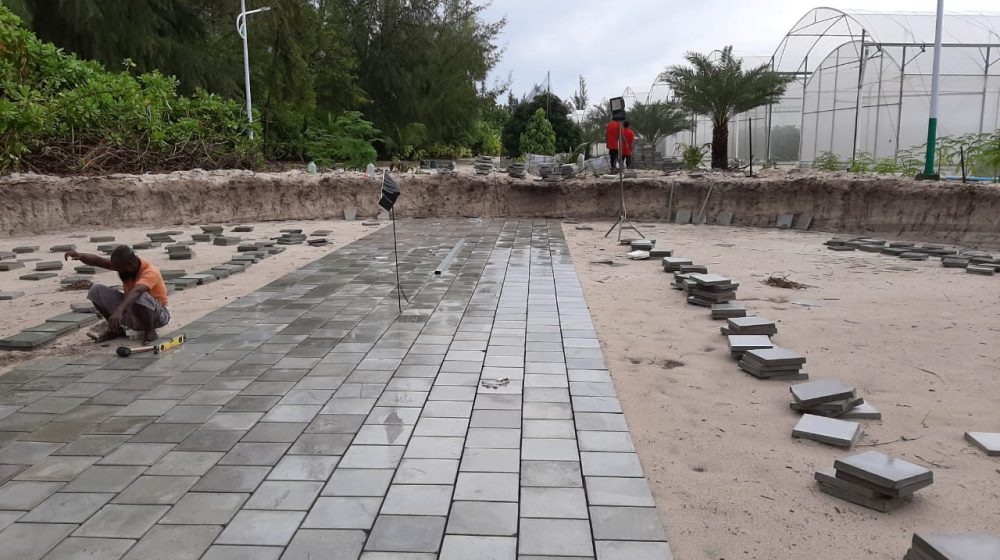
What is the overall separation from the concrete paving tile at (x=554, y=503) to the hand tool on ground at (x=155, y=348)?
3.65 meters

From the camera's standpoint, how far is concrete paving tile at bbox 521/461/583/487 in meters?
3.20

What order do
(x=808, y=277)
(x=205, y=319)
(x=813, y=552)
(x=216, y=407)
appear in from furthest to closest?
(x=808, y=277) < (x=205, y=319) < (x=216, y=407) < (x=813, y=552)

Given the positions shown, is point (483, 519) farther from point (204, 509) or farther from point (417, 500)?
point (204, 509)

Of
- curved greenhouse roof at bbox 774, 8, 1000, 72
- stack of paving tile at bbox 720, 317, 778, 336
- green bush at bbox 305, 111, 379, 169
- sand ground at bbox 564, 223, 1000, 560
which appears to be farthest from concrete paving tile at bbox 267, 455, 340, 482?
green bush at bbox 305, 111, 379, 169

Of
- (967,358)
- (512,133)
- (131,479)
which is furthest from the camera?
(512,133)

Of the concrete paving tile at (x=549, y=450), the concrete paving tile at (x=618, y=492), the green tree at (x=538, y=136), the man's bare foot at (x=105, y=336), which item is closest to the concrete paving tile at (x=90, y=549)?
the concrete paving tile at (x=549, y=450)

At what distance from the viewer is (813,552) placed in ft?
8.84

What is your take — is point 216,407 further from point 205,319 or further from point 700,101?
point 700,101

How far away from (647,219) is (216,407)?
43.5 ft

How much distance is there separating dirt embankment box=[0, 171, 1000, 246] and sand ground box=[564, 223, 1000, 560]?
4.60m

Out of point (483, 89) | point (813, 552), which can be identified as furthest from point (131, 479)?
point (483, 89)

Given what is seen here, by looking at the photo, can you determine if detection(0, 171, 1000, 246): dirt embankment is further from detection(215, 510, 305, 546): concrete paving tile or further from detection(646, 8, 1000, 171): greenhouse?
detection(215, 510, 305, 546): concrete paving tile

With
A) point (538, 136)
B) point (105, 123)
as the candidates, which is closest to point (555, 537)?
point (105, 123)

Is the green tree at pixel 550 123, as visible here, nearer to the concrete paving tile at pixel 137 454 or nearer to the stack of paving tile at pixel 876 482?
the concrete paving tile at pixel 137 454
